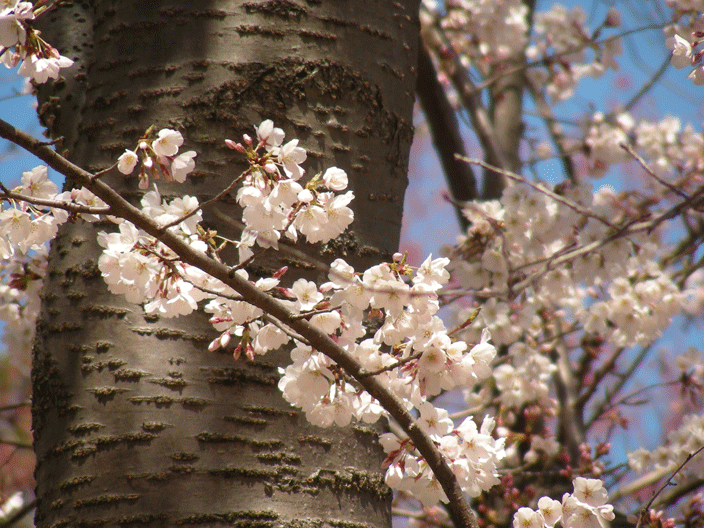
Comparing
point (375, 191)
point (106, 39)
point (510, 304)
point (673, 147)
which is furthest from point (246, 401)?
point (673, 147)

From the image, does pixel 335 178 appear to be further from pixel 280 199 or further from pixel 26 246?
pixel 26 246

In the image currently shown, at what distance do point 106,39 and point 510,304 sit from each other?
1.75 metres

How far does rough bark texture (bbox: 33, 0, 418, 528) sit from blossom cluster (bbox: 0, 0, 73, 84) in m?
0.18

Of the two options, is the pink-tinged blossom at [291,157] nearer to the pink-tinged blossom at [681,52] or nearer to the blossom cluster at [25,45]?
the blossom cluster at [25,45]

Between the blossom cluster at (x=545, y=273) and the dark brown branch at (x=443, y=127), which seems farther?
the dark brown branch at (x=443, y=127)

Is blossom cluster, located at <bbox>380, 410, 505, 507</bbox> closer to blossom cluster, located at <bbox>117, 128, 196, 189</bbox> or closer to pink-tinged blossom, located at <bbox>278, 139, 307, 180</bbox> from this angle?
pink-tinged blossom, located at <bbox>278, 139, 307, 180</bbox>

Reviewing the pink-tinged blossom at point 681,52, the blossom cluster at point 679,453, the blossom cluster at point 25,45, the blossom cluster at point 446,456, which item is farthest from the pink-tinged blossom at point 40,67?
the blossom cluster at point 679,453

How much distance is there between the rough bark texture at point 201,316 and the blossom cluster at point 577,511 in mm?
303

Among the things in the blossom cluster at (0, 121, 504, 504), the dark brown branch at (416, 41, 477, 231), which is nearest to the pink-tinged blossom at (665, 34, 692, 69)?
the blossom cluster at (0, 121, 504, 504)

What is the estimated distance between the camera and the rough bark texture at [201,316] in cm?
110

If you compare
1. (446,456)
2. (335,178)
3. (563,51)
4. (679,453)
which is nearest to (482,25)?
(563,51)

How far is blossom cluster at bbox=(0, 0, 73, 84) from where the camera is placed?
1049 mm

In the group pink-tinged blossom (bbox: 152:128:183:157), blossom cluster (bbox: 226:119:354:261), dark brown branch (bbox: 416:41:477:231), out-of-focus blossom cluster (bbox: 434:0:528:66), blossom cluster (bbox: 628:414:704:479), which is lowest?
blossom cluster (bbox: 628:414:704:479)

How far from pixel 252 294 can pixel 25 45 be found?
0.71 meters
